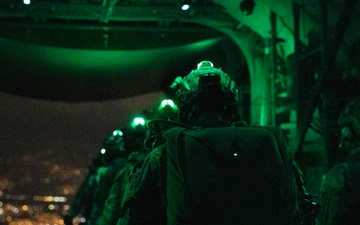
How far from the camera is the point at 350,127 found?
415 centimetres

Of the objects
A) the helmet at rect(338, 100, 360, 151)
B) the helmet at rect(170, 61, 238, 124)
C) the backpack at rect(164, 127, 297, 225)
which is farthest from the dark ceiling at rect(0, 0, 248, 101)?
the backpack at rect(164, 127, 297, 225)

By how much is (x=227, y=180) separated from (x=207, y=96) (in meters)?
0.54

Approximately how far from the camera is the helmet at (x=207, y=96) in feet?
9.38

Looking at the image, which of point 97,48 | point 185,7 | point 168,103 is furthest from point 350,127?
point 97,48

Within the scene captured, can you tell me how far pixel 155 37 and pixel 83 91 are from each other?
3.97m

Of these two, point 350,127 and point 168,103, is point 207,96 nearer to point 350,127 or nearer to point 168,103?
point 350,127

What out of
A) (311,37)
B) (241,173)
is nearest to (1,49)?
(311,37)

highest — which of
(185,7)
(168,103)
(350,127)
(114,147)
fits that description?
(185,7)

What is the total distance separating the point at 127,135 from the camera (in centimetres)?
652

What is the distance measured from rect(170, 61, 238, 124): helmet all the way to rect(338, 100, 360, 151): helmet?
1429 mm

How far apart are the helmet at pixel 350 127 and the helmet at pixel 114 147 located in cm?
389

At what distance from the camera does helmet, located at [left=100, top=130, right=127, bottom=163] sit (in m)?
7.73

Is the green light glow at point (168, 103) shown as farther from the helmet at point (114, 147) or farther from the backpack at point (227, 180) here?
the backpack at point (227, 180)

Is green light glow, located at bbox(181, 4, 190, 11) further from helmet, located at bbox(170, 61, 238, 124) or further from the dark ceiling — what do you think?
helmet, located at bbox(170, 61, 238, 124)
